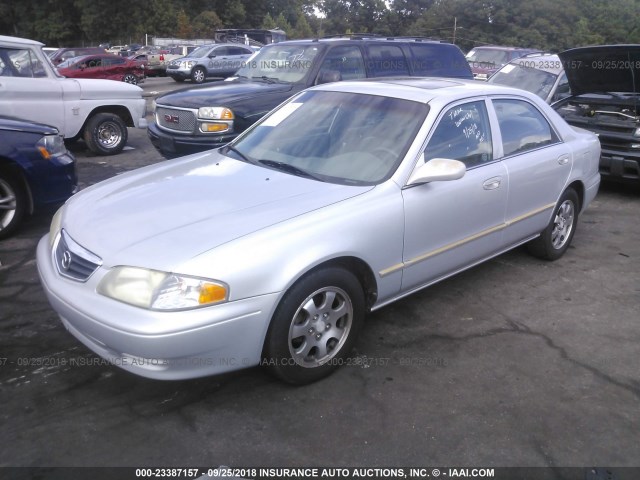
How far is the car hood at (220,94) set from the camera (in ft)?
22.7

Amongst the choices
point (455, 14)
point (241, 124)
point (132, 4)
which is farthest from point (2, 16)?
point (241, 124)

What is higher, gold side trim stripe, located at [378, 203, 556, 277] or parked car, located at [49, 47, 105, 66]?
gold side trim stripe, located at [378, 203, 556, 277]

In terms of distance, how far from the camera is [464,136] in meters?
3.94

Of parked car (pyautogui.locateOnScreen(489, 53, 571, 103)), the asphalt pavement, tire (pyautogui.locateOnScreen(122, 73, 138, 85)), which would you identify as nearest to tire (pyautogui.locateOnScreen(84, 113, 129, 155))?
the asphalt pavement

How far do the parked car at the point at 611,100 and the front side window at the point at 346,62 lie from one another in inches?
100

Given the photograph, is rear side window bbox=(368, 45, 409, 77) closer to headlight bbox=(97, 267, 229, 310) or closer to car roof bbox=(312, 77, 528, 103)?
car roof bbox=(312, 77, 528, 103)

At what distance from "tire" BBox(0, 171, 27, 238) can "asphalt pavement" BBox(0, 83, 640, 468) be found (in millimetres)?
1125

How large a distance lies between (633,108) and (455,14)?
50074mm

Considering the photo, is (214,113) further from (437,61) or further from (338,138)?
(437,61)

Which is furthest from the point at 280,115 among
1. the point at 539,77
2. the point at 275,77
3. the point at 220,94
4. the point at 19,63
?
the point at 539,77

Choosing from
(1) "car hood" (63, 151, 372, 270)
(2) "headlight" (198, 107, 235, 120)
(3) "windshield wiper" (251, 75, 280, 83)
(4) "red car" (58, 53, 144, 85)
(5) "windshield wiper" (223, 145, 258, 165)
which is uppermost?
(3) "windshield wiper" (251, 75, 280, 83)

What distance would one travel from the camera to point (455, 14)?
52562 millimetres

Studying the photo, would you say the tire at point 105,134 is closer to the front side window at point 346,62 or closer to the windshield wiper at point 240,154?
the front side window at point 346,62

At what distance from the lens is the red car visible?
20391 millimetres
